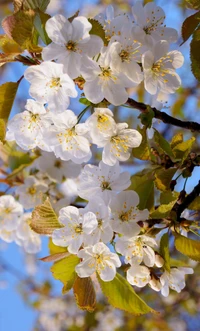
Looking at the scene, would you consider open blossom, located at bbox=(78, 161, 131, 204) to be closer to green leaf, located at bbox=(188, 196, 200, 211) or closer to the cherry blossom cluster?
the cherry blossom cluster

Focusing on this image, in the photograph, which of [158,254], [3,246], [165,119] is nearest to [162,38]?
[165,119]

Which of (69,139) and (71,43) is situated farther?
(69,139)

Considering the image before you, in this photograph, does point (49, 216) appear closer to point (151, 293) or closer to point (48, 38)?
point (48, 38)

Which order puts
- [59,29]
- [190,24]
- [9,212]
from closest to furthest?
[59,29] < [190,24] < [9,212]

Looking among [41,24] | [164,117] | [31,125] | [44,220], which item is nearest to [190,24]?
[164,117]

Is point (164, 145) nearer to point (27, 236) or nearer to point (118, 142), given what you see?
point (118, 142)

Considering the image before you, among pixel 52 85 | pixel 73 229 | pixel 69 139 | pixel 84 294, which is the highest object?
pixel 52 85

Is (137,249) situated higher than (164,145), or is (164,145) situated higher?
(164,145)
